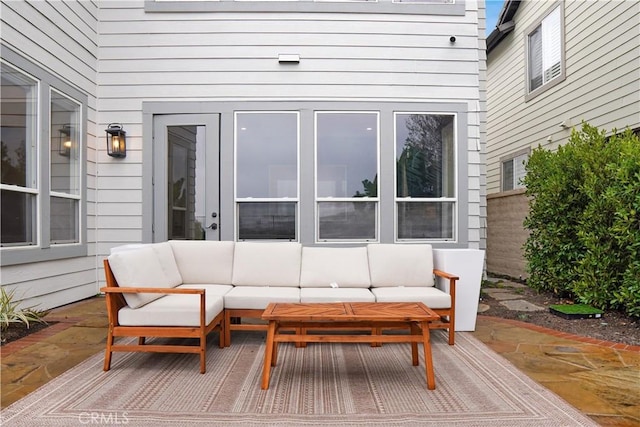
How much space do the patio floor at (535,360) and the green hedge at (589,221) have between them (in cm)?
106

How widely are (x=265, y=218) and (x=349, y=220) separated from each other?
1169mm

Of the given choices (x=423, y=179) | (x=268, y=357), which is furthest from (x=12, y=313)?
(x=423, y=179)

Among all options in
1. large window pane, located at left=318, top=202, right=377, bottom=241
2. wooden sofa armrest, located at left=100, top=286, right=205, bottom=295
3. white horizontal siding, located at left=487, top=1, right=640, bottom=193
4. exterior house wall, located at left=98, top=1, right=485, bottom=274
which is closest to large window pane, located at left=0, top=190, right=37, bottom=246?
exterior house wall, located at left=98, top=1, right=485, bottom=274

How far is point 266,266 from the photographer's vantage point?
3965 mm

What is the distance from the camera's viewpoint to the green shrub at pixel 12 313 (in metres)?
3.49

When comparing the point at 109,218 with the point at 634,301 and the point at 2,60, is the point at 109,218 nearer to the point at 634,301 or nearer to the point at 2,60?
the point at 2,60

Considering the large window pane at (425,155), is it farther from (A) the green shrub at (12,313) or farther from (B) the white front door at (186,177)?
(A) the green shrub at (12,313)

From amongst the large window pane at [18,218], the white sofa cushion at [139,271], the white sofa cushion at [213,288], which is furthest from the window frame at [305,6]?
the white sofa cushion at [213,288]

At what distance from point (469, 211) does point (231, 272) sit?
3.42 m

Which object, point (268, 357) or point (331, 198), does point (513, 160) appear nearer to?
point (331, 198)

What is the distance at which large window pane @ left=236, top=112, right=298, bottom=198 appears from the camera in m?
5.22

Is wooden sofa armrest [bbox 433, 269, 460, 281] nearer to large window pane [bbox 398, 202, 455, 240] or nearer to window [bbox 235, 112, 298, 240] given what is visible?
large window pane [bbox 398, 202, 455, 240]

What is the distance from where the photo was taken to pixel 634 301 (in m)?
3.74

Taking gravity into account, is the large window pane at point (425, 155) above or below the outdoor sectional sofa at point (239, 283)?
above
